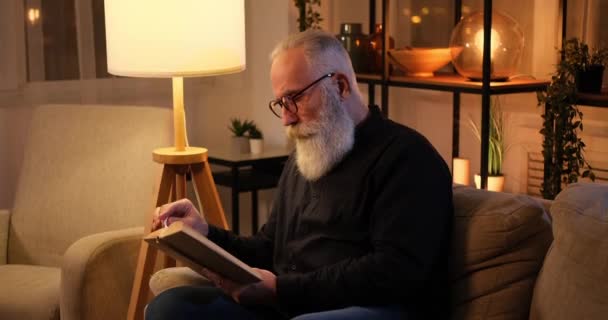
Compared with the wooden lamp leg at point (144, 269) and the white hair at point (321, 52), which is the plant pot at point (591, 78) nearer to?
the white hair at point (321, 52)

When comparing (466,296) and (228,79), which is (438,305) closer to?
(466,296)

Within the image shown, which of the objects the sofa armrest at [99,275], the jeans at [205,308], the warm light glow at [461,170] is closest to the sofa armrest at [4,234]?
the sofa armrest at [99,275]

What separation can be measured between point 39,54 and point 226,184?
1.03m

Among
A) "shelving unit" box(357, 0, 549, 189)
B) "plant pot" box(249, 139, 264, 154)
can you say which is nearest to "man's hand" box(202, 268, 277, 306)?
"shelving unit" box(357, 0, 549, 189)

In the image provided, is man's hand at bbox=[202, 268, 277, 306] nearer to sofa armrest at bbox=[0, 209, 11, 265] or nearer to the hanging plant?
sofa armrest at bbox=[0, 209, 11, 265]

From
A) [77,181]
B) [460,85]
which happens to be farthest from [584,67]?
[77,181]

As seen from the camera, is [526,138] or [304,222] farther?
[526,138]

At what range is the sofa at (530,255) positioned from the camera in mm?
1846

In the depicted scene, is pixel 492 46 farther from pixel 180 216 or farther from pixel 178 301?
pixel 178 301

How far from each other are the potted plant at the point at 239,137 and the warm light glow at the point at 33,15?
3.26 feet

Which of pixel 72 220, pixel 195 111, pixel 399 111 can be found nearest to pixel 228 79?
pixel 195 111

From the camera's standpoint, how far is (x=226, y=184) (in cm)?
418

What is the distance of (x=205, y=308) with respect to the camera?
220cm

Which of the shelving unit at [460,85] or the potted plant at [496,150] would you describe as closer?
the shelving unit at [460,85]
